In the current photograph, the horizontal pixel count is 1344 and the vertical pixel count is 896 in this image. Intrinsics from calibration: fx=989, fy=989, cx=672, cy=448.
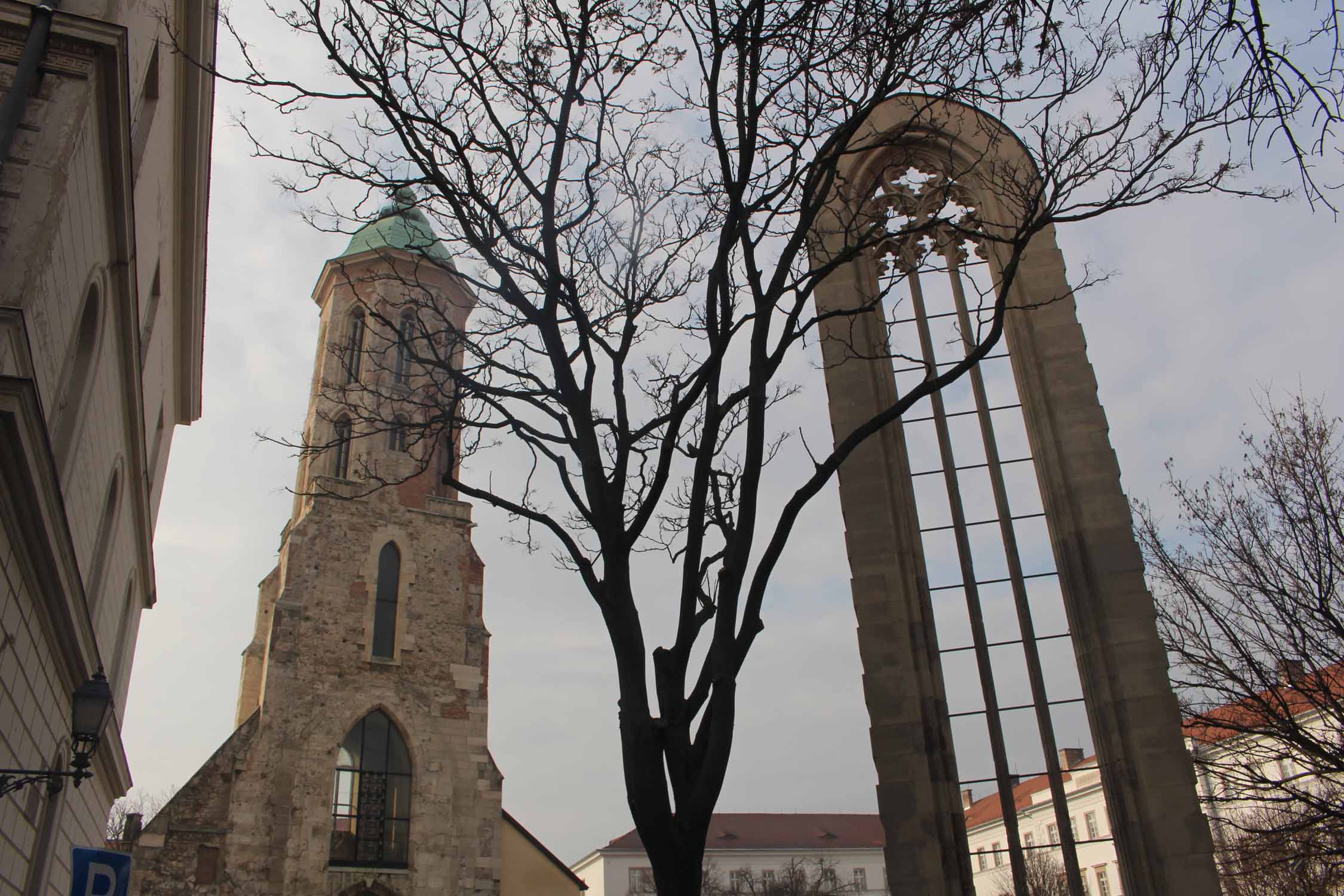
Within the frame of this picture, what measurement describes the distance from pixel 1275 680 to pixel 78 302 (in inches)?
479

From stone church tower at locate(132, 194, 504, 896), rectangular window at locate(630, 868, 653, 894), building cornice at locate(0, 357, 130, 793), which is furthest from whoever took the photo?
rectangular window at locate(630, 868, 653, 894)

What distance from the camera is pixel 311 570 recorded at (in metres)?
23.9

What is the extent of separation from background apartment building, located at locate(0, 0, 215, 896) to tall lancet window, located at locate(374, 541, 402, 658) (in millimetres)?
11539

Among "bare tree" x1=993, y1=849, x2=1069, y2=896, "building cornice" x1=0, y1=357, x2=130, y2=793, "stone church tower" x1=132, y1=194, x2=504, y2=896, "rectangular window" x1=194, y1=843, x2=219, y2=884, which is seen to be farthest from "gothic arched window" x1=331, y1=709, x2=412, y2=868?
"bare tree" x1=993, y1=849, x2=1069, y2=896

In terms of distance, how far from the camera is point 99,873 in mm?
7840

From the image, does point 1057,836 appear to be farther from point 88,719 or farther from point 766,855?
point 88,719

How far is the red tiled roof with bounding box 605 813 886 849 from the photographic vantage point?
6431cm

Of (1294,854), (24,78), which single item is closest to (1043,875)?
(1294,854)

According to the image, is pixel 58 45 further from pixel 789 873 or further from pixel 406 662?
pixel 789 873

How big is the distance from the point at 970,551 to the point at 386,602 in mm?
18644

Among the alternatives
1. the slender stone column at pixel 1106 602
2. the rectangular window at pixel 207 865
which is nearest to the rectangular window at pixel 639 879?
the rectangular window at pixel 207 865

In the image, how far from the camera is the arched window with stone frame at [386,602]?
78.8 feet

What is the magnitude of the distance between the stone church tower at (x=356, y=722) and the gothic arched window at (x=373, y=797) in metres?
0.03

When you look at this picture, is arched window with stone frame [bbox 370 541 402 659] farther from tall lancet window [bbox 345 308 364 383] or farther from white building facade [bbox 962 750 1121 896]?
white building facade [bbox 962 750 1121 896]
